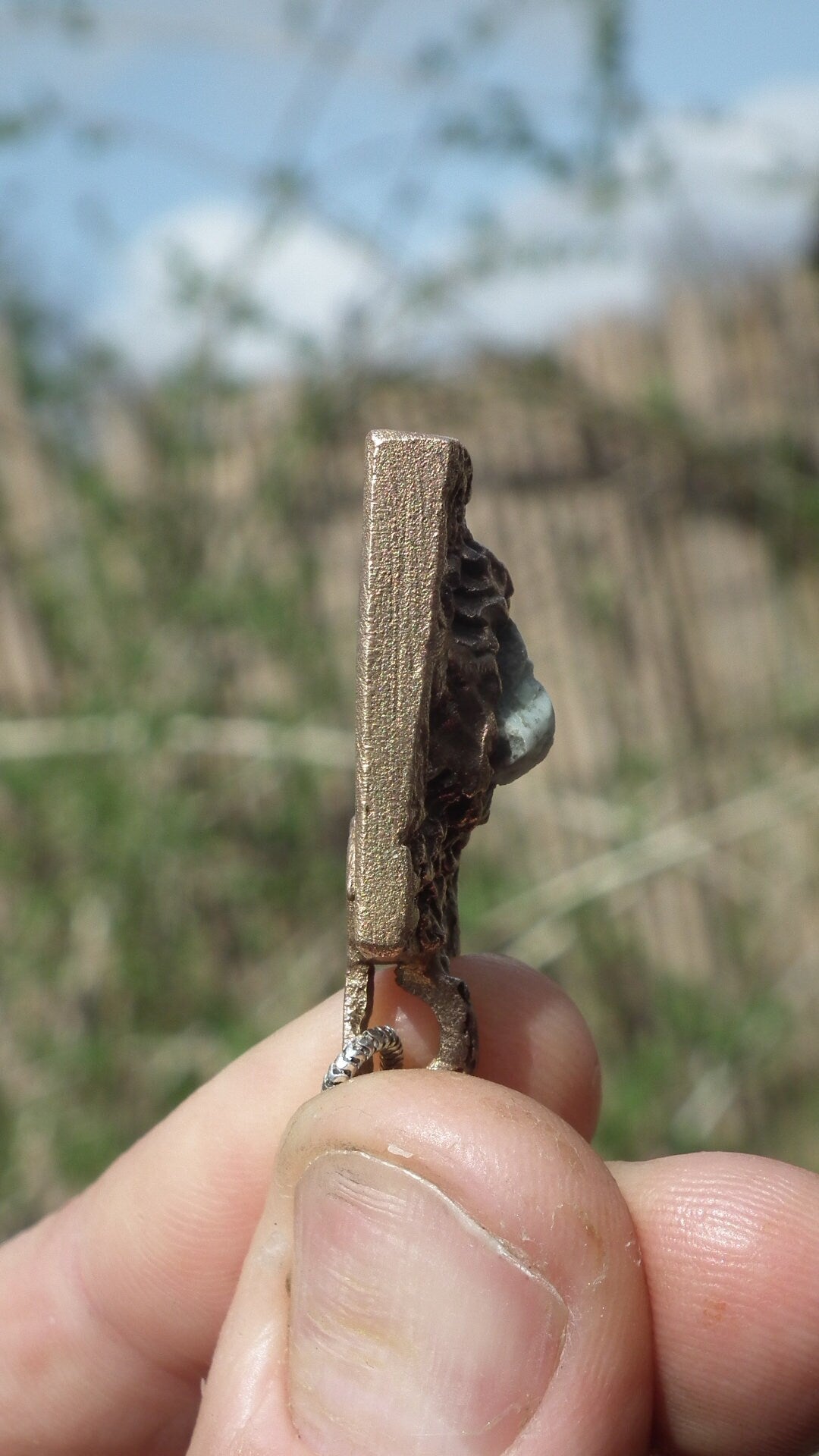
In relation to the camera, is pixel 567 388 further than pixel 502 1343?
Yes

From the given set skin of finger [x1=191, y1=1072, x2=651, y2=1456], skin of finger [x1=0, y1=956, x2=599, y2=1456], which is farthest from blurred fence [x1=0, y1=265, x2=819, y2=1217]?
skin of finger [x1=191, y1=1072, x2=651, y2=1456]

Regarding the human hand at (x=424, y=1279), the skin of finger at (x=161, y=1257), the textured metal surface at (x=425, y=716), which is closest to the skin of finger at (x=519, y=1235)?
the human hand at (x=424, y=1279)

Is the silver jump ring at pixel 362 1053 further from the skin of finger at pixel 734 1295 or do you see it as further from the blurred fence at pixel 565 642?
the blurred fence at pixel 565 642

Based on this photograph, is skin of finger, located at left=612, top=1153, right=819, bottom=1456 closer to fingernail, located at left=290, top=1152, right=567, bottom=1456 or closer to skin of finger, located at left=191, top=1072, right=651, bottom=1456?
skin of finger, located at left=191, top=1072, right=651, bottom=1456

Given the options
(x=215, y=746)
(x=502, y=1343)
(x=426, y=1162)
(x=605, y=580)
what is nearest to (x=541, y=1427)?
(x=502, y=1343)

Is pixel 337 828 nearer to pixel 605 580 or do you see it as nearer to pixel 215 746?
pixel 215 746

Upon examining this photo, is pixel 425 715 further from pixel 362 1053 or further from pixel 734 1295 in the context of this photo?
pixel 734 1295

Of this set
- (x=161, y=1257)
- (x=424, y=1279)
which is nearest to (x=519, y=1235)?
(x=424, y=1279)
